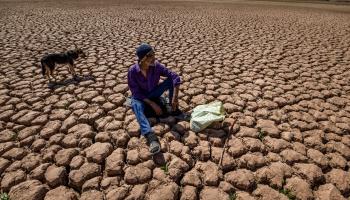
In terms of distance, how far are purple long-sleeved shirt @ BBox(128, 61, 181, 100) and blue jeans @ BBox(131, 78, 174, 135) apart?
6 cm

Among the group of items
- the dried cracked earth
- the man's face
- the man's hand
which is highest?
the man's face

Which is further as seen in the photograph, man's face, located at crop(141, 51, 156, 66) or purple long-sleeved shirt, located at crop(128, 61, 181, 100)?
purple long-sleeved shirt, located at crop(128, 61, 181, 100)

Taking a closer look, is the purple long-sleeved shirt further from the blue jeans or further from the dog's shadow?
the dog's shadow

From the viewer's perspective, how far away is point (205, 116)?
292 centimetres

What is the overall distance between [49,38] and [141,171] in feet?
19.0

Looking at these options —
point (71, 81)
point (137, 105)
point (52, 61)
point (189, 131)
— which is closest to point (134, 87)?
point (137, 105)

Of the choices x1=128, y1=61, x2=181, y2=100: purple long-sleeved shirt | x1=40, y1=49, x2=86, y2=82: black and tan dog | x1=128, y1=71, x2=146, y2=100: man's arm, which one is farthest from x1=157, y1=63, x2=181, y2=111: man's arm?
x1=40, y1=49, x2=86, y2=82: black and tan dog

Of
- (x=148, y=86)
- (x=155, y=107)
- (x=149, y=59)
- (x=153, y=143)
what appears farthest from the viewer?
(x=148, y=86)

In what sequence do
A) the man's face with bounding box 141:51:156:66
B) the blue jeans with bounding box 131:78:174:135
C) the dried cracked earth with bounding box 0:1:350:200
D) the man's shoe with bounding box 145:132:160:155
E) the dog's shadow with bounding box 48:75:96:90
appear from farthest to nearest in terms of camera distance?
the dog's shadow with bounding box 48:75:96:90, the man's face with bounding box 141:51:156:66, the blue jeans with bounding box 131:78:174:135, the man's shoe with bounding box 145:132:160:155, the dried cracked earth with bounding box 0:1:350:200

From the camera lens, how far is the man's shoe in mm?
2483

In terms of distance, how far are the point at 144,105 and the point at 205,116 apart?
73 centimetres

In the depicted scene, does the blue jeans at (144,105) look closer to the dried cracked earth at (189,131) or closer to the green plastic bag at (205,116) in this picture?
the dried cracked earth at (189,131)

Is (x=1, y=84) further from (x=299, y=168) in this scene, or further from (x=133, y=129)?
(x=299, y=168)

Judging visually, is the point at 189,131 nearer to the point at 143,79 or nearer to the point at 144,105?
the point at 144,105
